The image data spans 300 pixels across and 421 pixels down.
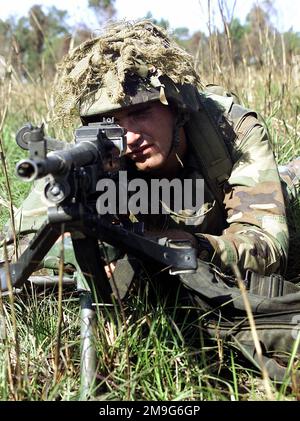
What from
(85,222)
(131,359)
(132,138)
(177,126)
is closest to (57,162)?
(85,222)

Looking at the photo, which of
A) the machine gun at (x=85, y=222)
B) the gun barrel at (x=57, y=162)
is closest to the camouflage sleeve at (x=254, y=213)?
the machine gun at (x=85, y=222)

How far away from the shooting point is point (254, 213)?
2.75 m

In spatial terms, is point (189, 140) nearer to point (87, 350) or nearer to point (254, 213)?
point (254, 213)

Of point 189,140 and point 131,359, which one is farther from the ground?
point 189,140

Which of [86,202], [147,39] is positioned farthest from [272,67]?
[86,202]

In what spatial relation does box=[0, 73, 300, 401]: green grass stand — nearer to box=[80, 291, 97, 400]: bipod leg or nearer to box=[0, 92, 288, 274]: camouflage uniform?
box=[80, 291, 97, 400]: bipod leg

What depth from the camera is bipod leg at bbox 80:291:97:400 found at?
2.01 m

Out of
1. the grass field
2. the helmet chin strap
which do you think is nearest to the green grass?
the grass field

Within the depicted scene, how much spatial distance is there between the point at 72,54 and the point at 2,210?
1.19m

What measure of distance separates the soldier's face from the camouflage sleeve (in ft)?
1.26

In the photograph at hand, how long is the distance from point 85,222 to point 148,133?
40.2 inches

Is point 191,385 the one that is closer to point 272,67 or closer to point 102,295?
point 102,295

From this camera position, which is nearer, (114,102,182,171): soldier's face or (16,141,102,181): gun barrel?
(16,141,102,181): gun barrel
